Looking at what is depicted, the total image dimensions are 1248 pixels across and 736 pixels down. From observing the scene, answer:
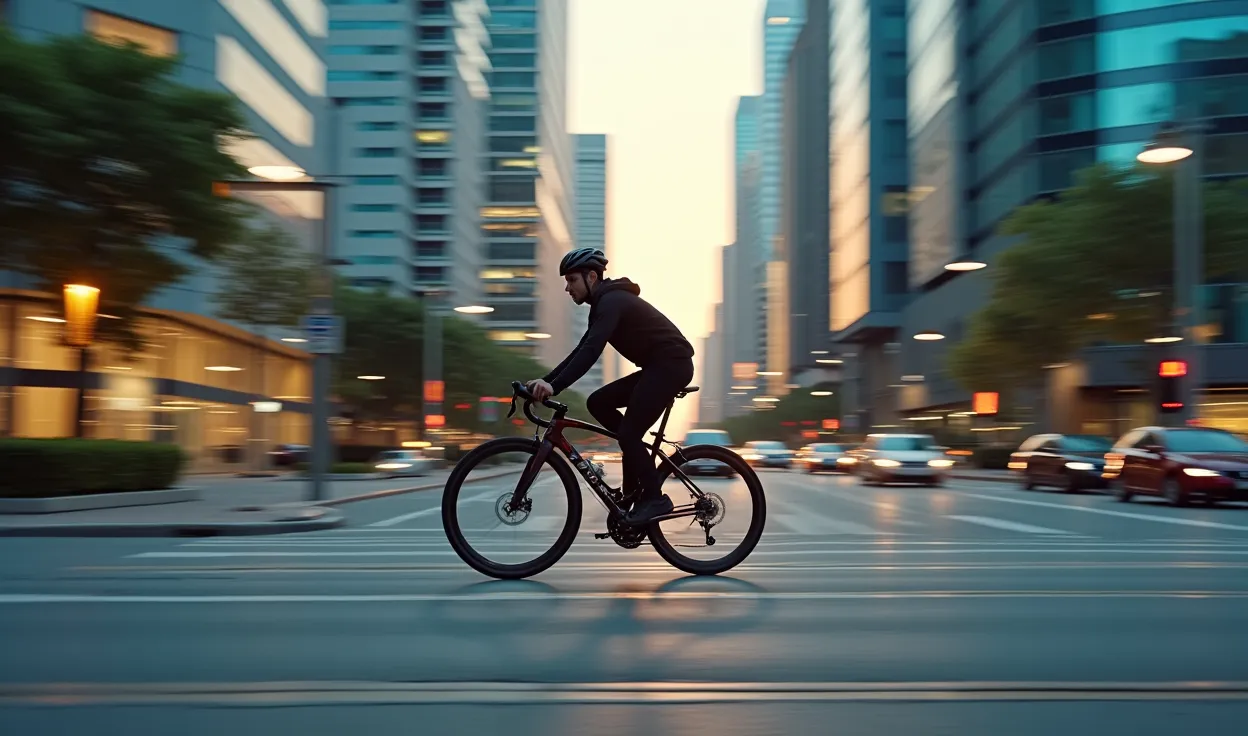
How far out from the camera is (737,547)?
23.7ft

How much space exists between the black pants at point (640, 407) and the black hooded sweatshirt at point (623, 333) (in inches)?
3.1

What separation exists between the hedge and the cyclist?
11069mm

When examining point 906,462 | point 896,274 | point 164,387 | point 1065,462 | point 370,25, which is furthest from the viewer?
point 370,25

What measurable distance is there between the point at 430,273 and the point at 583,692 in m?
115

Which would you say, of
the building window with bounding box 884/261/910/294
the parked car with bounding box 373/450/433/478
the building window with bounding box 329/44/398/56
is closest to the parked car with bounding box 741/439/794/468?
the parked car with bounding box 373/450/433/478

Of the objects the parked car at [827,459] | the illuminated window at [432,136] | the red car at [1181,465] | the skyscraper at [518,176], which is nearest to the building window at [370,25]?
the illuminated window at [432,136]

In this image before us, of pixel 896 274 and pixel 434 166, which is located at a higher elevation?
pixel 434 166

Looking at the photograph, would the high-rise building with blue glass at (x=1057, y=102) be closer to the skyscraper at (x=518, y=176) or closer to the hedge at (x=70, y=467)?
the hedge at (x=70, y=467)

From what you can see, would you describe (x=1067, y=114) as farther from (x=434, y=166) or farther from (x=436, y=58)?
(x=436, y=58)

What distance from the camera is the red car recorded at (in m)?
18.1

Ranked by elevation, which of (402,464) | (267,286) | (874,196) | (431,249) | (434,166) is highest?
(434,166)

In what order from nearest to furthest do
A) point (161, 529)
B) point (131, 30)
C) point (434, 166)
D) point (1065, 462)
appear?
point (161, 529) → point (1065, 462) → point (131, 30) → point (434, 166)

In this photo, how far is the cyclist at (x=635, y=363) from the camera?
6758 mm

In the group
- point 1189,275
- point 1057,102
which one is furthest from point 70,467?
point 1057,102
